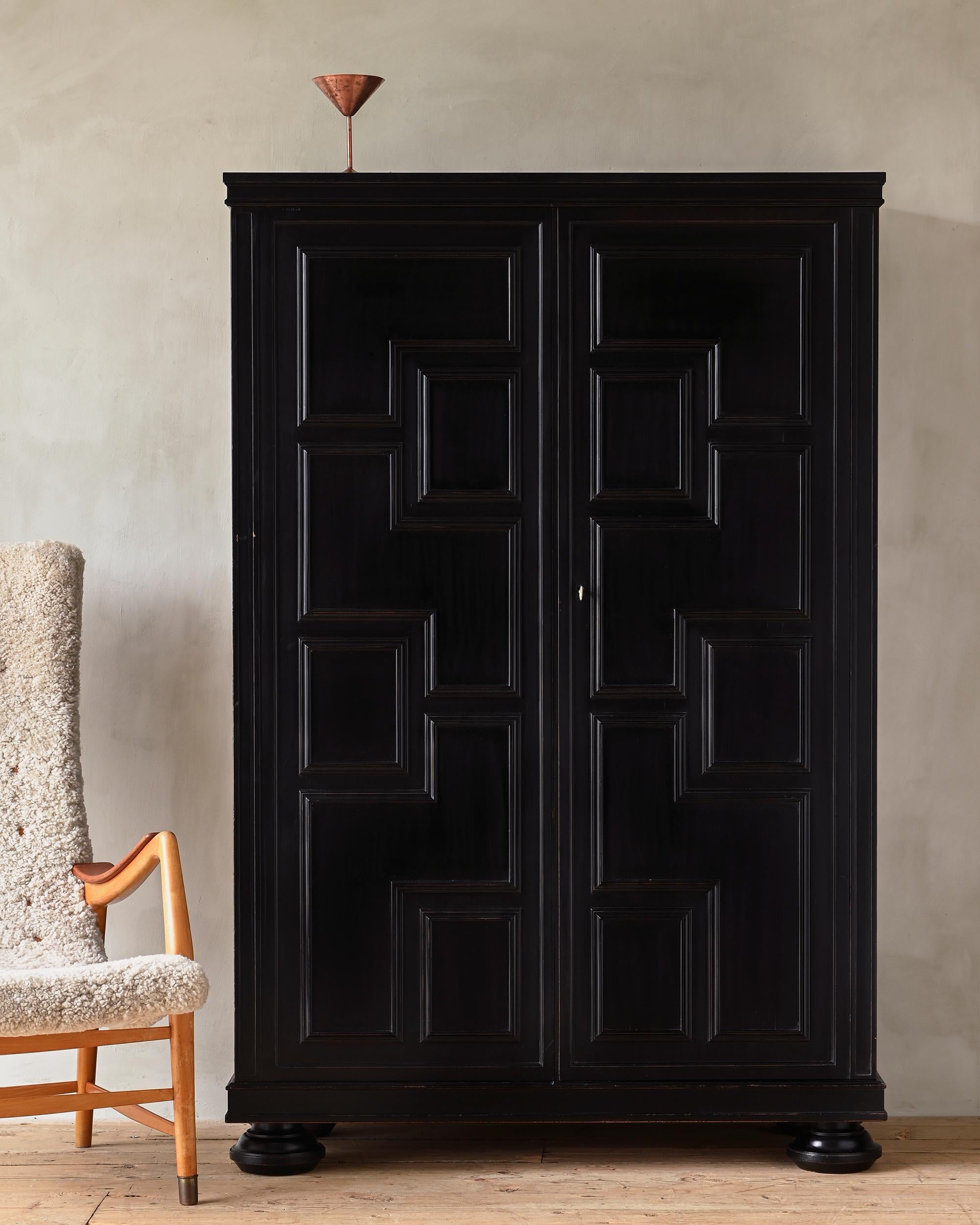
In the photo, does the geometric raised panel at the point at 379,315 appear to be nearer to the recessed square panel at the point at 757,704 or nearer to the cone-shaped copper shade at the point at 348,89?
the cone-shaped copper shade at the point at 348,89

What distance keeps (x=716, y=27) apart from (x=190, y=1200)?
2709 millimetres

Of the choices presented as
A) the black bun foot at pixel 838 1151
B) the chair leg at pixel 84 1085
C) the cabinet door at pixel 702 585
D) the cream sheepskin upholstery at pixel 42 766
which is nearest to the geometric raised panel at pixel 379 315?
the cabinet door at pixel 702 585

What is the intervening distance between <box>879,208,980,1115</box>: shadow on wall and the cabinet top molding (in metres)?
0.59

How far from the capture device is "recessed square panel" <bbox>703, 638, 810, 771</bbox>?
7.45 ft

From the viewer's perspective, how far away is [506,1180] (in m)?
2.29

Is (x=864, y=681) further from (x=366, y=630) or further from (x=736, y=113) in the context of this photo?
(x=736, y=113)

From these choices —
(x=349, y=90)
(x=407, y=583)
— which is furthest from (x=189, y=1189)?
(x=349, y=90)

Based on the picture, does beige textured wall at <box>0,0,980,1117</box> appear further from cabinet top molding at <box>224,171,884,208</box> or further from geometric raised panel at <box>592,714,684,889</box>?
geometric raised panel at <box>592,714,684,889</box>

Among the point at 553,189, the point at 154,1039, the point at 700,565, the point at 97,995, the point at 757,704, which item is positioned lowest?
the point at 154,1039

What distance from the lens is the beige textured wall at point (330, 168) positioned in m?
2.76

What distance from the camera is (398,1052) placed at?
2.26m

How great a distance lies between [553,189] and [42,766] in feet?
5.03

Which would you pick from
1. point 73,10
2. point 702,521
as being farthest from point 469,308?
point 73,10

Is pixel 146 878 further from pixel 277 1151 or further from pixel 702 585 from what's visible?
pixel 702 585
